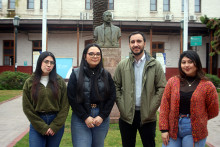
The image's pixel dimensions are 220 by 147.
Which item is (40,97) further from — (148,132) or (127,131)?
(148,132)

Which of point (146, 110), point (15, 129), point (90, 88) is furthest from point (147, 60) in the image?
point (15, 129)

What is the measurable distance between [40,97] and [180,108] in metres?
1.83

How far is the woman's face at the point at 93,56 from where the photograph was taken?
3.29 meters

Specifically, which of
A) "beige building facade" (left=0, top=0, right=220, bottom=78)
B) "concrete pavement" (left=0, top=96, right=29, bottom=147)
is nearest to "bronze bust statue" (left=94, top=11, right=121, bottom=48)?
"concrete pavement" (left=0, top=96, right=29, bottom=147)

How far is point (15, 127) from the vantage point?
715 centimetres

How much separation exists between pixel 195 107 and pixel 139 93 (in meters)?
0.89

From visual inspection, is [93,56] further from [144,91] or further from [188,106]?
[188,106]

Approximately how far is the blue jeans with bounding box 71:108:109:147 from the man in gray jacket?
0.41 meters

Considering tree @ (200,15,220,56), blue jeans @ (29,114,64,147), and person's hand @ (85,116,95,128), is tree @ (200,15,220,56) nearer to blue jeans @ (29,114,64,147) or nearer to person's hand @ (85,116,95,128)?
person's hand @ (85,116,95,128)

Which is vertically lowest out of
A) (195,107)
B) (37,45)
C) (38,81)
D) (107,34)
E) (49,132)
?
(49,132)

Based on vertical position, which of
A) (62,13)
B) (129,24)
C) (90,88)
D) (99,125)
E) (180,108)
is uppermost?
(62,13)

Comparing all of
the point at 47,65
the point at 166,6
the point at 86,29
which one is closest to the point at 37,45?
the point at 86,29

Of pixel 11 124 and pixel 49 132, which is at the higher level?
pixel 49 132

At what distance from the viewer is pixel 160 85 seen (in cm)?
353
